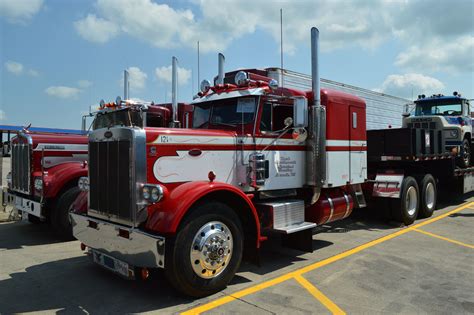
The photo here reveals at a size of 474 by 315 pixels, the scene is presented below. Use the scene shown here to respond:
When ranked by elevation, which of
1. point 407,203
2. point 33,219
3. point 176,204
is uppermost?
point 176,204

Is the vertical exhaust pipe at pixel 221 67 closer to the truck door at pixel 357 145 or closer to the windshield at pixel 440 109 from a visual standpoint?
the truck door at pixel 357 145

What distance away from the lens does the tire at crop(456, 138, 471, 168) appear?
12539 millimetres

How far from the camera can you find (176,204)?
4.37 m

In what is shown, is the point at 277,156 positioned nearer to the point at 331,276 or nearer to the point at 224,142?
the point at 224,142

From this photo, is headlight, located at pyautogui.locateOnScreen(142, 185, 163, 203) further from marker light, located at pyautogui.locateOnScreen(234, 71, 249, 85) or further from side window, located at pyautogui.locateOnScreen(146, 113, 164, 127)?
side window, located at pyautogui.locateOnScreen(146, 113, 164, 127)

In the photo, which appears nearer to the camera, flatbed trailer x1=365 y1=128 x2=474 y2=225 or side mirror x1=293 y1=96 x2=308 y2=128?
side mirror x1=293 y1=96 x2=308 y2=128

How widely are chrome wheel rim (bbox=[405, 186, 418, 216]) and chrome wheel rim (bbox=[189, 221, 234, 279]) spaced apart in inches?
241

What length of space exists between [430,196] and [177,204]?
325 inches

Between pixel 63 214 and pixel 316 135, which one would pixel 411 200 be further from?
pixel 63 214

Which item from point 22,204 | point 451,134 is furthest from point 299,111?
point 451,134

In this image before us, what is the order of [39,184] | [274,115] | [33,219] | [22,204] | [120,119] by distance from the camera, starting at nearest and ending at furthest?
[274,115] < [120,119] < [39,184] < [22,204] < [33,219]

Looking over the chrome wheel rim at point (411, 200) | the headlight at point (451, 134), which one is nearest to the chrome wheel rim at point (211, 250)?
the chrome wheel rim at point (411, 200)

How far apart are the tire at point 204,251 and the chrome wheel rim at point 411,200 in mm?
5964

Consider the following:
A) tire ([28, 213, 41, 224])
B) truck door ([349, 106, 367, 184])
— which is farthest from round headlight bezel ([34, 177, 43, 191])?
truck door ([349, 106, 367, 184])
